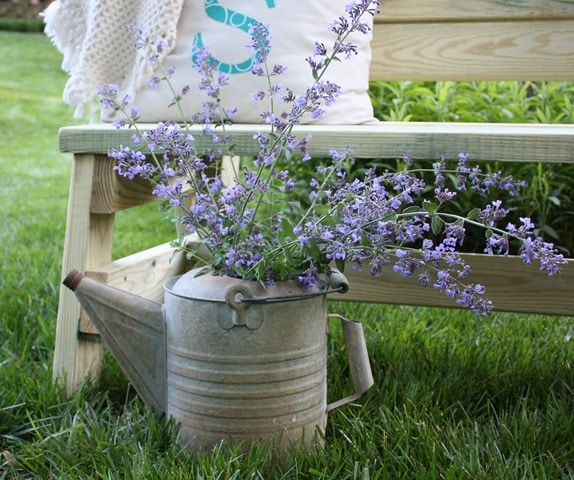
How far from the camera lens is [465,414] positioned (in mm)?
1531

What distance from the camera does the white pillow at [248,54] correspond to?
1772mm

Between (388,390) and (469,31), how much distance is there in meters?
0.91

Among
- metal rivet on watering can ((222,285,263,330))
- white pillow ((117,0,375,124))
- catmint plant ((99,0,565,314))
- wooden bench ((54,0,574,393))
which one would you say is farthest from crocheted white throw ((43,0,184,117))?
metal rivet on watering can ((222,285,263,330))

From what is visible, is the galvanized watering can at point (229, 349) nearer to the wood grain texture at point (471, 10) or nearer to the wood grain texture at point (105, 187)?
the wood grain texture at point (105, 187)

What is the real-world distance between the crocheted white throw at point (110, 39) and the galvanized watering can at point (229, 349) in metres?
0.58

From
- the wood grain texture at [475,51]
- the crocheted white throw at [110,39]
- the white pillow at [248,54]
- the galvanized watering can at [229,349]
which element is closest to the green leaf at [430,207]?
the galvanized watering can at [229,349]

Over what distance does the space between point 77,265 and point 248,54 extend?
0.56 meters

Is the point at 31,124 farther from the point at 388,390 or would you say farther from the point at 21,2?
the point at 21,2

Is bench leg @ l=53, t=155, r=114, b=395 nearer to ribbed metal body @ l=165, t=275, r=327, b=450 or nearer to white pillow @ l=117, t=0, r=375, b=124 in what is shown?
white pillow @ l=117, t=0, r=375, b=124

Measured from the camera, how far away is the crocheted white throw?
1798 millimetres

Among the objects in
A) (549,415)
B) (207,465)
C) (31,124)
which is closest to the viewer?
(207,465)

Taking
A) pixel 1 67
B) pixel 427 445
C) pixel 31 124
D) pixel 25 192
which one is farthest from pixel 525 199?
pixel 1 67

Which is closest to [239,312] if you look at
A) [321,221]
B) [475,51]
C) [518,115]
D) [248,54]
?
[321,221]

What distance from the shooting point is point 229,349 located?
4.28ft
